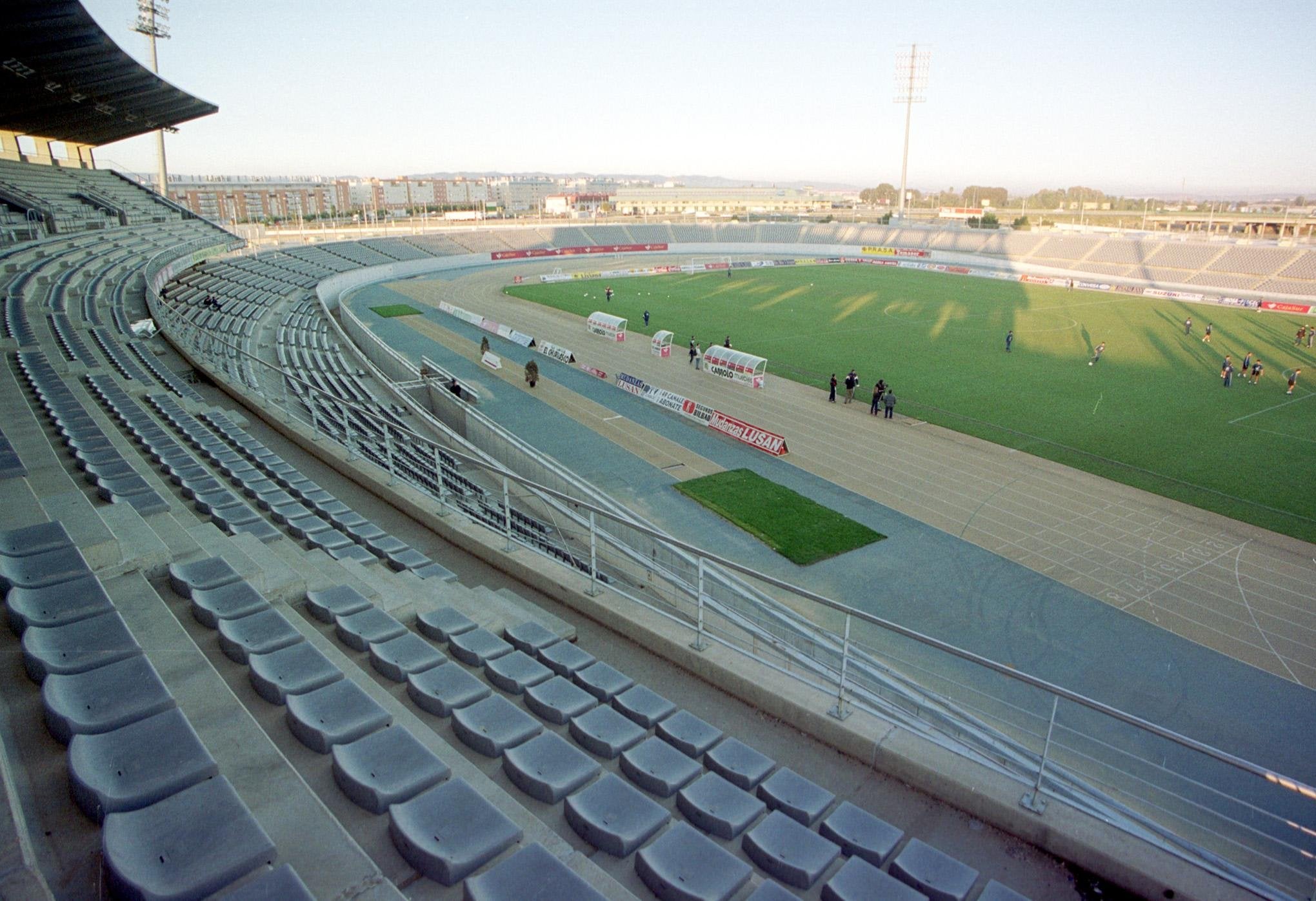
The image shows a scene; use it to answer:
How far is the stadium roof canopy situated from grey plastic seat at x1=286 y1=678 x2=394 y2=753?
935 inches

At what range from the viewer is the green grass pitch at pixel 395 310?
46.0 metres

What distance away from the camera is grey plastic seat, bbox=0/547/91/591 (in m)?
5.09

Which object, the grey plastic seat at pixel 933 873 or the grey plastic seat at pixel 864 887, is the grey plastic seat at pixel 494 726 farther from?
the grey plastic seat at pixel 933 873

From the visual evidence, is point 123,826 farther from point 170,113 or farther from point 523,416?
point 170,113

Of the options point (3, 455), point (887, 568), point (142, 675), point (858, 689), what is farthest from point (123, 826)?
point (887, 568)

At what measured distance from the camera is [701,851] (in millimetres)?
3832

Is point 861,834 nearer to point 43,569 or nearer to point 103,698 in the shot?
point 103,698

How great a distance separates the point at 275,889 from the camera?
290cm

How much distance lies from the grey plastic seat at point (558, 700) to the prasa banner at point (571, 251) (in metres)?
80.9

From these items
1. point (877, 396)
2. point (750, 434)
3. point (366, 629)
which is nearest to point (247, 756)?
point (366, 629)

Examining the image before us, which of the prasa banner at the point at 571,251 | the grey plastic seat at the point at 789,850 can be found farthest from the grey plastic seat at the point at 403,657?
the prasa banner at the point at 571,251

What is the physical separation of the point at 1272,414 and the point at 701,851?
32.4 meters

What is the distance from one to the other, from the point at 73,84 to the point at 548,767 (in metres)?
40.5

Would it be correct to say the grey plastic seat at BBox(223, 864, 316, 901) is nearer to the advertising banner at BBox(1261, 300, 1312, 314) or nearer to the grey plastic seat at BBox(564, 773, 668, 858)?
the grey plastic seat at BBox(564, 773, 668, 858)
